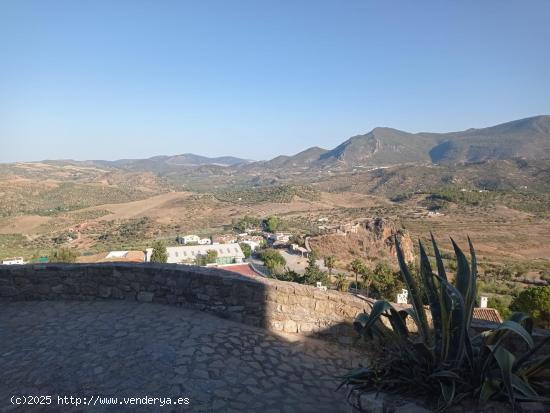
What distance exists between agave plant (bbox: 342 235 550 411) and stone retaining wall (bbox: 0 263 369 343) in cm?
149

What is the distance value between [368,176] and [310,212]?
46357mm

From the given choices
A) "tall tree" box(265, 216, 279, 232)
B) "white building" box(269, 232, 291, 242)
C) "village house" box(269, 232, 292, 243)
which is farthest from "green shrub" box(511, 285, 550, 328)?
"tall tree" box(265, 216, 279, 232)

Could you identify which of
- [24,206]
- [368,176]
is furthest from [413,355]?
[368,176]

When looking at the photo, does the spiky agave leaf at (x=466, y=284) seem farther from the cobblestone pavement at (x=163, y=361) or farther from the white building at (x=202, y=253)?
the white building at (x=202, y=253)

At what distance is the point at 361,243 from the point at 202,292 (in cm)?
3965

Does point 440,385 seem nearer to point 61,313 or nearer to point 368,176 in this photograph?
point 61,313

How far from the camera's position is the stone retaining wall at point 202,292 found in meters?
4.54

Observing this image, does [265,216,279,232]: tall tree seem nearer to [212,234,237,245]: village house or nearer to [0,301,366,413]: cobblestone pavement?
[212,234,237,245]: village house

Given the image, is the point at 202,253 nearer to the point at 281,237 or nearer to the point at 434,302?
the point at 281,237

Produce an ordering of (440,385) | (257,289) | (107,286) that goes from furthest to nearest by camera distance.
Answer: (107,286) < (257,289) < (440,385)

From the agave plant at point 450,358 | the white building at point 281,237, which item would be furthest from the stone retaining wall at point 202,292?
the white building at point 281,237

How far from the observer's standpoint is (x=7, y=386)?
322 centimetres

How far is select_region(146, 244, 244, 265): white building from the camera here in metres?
35.6

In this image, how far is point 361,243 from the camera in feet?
141
